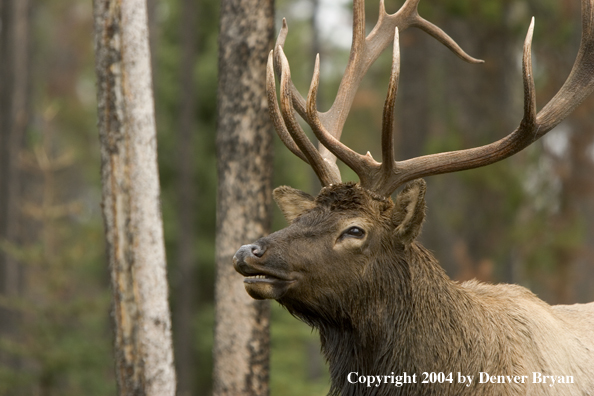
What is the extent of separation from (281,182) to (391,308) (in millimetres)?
9250

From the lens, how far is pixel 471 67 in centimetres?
1240

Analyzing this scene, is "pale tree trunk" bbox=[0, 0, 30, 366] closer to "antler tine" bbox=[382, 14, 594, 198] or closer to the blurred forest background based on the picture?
the blurred forest background

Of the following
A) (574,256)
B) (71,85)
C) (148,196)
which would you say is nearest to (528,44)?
(148,196)

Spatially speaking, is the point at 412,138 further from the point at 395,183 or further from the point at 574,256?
the point at 395,183

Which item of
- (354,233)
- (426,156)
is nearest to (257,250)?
(354,233)

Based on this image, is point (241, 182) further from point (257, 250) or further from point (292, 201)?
point (257, 250)

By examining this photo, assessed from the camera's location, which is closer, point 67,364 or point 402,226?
point 402,226

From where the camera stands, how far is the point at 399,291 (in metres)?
4.09

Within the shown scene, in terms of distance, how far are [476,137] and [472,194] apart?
3.31ft

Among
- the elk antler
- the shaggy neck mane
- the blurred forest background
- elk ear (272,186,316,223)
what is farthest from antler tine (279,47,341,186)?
the blurred forest background

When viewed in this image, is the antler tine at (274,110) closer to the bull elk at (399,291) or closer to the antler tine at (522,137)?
the bull elk at (399,291)

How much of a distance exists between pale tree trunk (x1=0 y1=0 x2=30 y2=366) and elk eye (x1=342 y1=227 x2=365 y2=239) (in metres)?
11.0

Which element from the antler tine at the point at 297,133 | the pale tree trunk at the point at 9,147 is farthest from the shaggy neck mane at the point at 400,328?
the pale tree trunk at the point at 9,147

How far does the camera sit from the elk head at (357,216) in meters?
3.84
